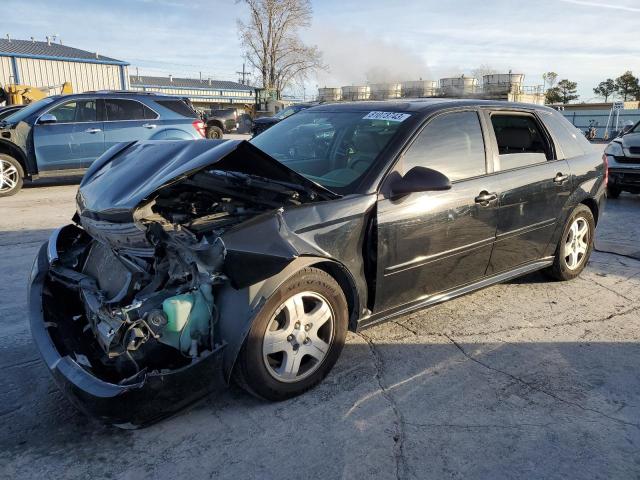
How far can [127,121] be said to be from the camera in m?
9.92

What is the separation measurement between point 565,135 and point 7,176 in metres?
8.75

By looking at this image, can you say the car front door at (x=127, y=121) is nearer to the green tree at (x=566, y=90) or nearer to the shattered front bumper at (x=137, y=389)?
the shattered front bumper at (x=137, y=389)

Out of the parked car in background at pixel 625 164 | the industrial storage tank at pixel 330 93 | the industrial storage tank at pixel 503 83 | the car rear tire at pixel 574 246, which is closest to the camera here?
the car rear tire at pixel 574 246

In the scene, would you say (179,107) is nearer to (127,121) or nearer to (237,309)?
(127,121)

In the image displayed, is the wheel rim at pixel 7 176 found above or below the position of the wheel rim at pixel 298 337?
above

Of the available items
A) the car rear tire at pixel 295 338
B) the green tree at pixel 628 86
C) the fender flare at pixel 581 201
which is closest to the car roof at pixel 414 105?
the fender flare at pixel 581 201

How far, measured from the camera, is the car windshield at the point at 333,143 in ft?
11.0

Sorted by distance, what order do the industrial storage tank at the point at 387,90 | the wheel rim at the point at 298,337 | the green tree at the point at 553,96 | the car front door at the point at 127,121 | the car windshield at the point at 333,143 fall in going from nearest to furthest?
the wheel rim at the point at 298,337
the car windshield at the point at 333,143
the car front door at the point at 127,121
the industrial storage tank at the point at 387,90
the green tree at the point at 553,96

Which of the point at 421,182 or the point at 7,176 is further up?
the point at 421,182

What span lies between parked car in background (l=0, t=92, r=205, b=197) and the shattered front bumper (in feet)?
25.3

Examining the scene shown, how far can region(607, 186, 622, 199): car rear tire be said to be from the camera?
9.79 m

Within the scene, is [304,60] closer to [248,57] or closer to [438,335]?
[248,57]

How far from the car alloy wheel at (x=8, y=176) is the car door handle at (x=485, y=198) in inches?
330

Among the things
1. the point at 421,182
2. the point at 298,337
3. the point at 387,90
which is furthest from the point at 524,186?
the point at 387,90
